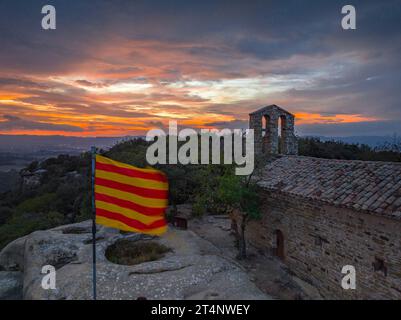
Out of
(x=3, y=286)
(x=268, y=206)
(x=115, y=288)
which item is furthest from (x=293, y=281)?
(x=3, y=286)

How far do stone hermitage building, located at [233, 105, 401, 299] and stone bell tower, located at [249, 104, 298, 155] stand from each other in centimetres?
11

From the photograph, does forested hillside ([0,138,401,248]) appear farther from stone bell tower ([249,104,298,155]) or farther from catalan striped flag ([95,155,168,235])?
catalan striped flag ([95,155,168,235])

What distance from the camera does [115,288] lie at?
333 inches

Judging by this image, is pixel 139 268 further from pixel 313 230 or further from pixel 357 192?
pixel 357 192

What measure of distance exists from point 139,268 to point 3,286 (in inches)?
200

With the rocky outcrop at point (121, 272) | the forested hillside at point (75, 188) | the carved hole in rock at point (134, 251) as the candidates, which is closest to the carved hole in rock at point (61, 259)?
the rocky outcrop at point (121, 272)

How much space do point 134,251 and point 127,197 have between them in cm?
612

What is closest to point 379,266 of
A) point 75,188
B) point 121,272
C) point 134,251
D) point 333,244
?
point 333,244

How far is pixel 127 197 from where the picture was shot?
668 cm

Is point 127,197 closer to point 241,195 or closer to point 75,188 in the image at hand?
point 241,195

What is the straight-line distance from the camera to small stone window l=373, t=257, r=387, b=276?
772cm

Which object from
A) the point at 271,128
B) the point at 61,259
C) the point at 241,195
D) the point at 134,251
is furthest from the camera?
the point at 271,128

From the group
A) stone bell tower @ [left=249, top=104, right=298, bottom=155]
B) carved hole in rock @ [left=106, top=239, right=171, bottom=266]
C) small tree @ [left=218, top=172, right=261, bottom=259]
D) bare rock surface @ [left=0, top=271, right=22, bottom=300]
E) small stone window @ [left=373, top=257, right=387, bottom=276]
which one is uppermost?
stone bell tower @ [left=249, top=104, right=298, bottom=155]

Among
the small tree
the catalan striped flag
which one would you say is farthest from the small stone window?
the catalan striped flag
